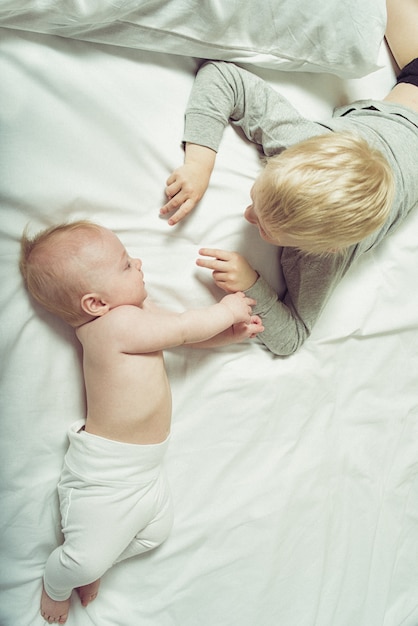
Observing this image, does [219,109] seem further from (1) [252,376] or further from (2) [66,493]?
(2) [66,493]

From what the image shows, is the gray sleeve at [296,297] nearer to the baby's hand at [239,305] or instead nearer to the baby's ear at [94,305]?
the baby's hand at [239,305]

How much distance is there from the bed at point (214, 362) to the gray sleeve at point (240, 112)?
1.0 inches

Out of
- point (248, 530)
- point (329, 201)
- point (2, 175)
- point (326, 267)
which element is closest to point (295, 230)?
point (329, 201)

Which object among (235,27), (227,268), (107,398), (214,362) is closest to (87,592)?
(107,398)

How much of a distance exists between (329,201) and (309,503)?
54 centimetres

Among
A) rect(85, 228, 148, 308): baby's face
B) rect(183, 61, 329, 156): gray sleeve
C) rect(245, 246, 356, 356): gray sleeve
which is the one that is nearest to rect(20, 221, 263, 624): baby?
rect(85, 228, 148, 308): baby's face

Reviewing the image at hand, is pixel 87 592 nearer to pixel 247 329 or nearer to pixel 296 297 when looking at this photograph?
pixel 247 329

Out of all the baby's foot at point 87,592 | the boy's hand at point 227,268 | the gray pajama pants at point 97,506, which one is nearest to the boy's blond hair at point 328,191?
the boy's hand at point 227,268

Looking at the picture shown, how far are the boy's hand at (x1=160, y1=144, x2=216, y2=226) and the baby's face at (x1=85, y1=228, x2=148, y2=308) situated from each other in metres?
0.11

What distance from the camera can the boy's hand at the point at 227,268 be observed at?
2.94 feet

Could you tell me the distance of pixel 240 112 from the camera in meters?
0.92

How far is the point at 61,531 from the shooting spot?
34.1 inches

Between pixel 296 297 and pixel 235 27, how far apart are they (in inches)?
17.5

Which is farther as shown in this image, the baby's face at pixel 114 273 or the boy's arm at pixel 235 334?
the boy's arm at pixel 235 334
